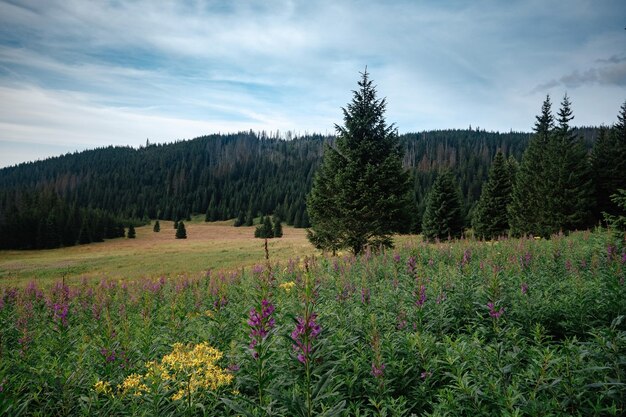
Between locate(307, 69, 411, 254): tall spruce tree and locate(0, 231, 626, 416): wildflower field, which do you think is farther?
locate(307, 69, 411, 254): tall spruce tree

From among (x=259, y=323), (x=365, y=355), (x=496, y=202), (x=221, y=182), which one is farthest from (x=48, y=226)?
(x=221, y=182)

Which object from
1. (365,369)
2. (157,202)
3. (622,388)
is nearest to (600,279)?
(622,388)

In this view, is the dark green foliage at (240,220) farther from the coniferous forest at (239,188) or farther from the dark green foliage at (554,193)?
the dark green foliage at (554,193)

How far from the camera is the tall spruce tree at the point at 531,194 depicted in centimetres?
3148

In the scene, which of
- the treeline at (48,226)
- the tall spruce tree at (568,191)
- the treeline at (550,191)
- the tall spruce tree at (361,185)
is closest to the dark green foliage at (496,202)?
the treeline at (550,191)

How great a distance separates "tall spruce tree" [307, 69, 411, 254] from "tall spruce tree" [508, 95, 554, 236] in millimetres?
19960

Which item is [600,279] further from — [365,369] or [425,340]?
[365,369]

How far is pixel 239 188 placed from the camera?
160000 mm

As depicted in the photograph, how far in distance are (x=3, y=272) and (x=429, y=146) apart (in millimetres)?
191056

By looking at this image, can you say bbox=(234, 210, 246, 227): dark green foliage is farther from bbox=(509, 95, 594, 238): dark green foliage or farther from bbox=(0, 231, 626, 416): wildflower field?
bbox=(0, 231, 626, 416): wildflower field

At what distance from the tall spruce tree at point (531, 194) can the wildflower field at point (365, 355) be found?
27.7 m

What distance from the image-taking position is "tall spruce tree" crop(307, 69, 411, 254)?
55.9ft

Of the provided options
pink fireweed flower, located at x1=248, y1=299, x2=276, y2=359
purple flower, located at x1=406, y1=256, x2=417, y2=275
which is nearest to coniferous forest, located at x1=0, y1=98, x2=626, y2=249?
purple flower, located at x1=406, y1=256, x2=417, y2=275

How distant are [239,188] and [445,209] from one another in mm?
133562
